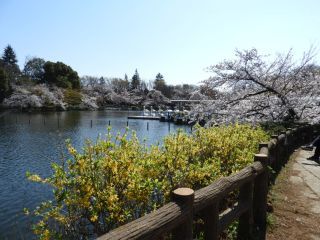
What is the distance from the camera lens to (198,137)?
20.4ft

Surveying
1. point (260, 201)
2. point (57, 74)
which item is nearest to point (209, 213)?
point (260, 201)

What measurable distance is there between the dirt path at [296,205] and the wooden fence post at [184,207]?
263 cm

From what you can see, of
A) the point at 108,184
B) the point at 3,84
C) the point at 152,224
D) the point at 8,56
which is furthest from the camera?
the point at 8,56

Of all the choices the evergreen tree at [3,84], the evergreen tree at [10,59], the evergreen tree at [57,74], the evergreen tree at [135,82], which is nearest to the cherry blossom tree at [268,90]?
the evergreen tree at [3,84]

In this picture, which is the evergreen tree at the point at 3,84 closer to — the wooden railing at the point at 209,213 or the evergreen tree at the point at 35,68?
the evergreen tree at the point at 35,68

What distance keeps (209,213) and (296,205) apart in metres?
3.82

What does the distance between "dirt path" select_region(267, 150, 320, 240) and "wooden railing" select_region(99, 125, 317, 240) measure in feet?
1.45

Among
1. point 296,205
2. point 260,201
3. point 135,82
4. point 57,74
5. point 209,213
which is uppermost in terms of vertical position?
point 135,82

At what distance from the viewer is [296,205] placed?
615 centimetres

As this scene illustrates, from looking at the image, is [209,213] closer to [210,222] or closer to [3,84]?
[210,222]

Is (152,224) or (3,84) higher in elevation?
(3,84)

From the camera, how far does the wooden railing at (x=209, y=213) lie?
84.4 inches

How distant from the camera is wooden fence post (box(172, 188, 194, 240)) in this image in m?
2.57

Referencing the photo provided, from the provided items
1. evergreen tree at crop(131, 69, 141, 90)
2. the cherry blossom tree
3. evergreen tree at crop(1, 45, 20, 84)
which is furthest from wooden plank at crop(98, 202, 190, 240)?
evergreen tree at crop(131, 69, 141, 90)
